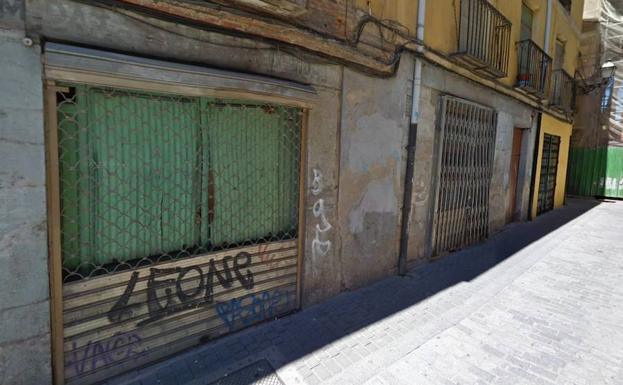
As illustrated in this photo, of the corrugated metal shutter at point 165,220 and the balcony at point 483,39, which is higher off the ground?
the balcony at point 483,39

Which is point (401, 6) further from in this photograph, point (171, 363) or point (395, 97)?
point (171, 363)

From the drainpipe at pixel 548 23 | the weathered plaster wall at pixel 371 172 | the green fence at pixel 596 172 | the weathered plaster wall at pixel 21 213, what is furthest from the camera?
the green fence at pixel 596 172

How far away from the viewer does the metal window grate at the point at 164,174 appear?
7.82 ft

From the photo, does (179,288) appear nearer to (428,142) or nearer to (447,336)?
(447,336)

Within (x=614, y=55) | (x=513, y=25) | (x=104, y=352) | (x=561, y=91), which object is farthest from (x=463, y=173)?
(x=614, y=55)

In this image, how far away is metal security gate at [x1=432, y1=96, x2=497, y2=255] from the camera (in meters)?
5.62

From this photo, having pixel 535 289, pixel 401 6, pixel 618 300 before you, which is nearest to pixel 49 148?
pixel 401 6

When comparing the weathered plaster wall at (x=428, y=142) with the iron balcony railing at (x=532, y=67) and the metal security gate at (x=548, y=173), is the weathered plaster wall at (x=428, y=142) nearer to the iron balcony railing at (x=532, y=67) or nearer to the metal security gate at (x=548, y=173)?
the iron balcony railing at (x=532, y=67)

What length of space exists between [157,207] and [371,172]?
269 cm

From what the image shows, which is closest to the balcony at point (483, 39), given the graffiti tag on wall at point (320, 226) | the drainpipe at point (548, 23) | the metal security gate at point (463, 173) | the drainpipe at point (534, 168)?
the metal security gate at point (463, 173)

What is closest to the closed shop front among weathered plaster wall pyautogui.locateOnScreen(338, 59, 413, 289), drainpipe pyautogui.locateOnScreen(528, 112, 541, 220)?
weathered plaster wall pyautogui.locateOnScreen(338, 59, 413, 289)

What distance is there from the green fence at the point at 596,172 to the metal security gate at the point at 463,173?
1155cm

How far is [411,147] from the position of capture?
15.9 ft

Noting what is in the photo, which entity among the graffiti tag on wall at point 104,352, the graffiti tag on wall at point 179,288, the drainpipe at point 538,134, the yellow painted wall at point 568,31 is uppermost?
the yellow painted wall at point 568,31
